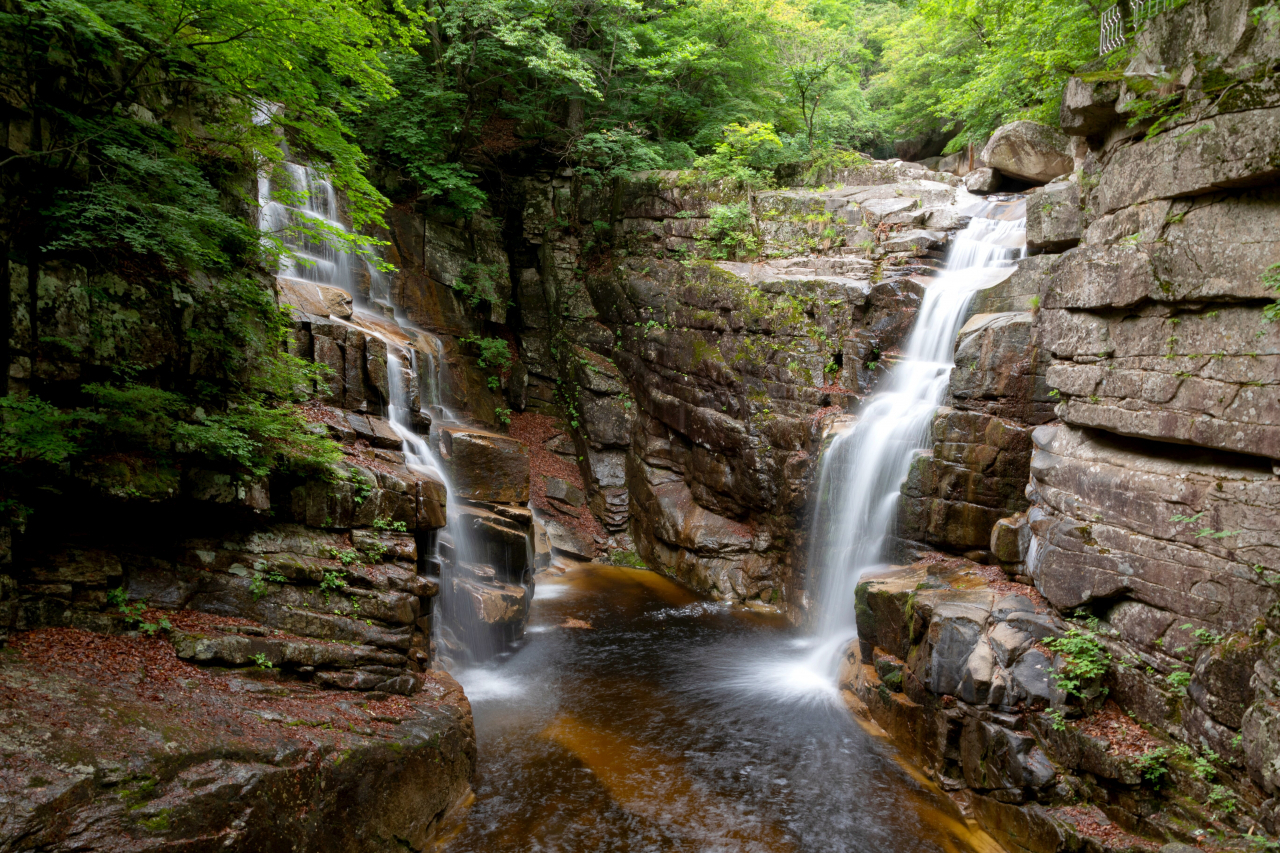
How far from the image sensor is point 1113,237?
7.75m

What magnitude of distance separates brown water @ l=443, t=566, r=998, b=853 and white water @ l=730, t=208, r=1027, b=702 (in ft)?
1.68

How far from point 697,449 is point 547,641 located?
576cm

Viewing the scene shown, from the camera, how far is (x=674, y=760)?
8.51 m

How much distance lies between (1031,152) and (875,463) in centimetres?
922

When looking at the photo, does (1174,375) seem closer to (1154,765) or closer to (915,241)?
(1154,765)

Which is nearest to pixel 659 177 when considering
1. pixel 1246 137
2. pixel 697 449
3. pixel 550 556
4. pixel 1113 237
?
pixel 697 449

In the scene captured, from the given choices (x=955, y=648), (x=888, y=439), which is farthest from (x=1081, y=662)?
(x=888, y=439)

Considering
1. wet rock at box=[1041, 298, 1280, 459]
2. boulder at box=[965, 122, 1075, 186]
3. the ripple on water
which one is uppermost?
boulder at box=[965, 122, 1075, 186]

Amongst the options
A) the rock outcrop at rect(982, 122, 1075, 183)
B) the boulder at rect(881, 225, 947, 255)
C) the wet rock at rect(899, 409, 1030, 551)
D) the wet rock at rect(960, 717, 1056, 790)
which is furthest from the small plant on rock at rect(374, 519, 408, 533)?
the rock outcrop at rect(982, 122, 1075, 183)

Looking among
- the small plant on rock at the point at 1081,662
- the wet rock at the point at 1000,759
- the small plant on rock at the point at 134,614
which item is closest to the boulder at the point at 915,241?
the small plant on rock at the point at 1081,662

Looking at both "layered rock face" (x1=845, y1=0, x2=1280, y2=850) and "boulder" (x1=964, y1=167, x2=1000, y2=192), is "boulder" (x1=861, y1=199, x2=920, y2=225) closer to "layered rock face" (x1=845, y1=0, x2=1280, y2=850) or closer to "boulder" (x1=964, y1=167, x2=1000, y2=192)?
"boulder" (x1=964, y1=167, x2=1000, y2=192)

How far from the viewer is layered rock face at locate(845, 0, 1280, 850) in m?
6.15

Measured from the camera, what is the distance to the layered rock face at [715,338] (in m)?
14.0

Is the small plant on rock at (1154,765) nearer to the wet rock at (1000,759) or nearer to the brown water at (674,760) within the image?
the wet rock at (1000,759)
